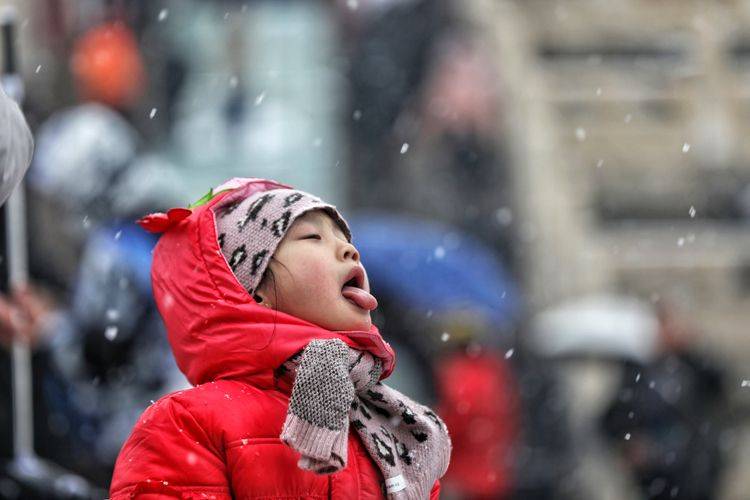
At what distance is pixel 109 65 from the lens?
1055 centimetres

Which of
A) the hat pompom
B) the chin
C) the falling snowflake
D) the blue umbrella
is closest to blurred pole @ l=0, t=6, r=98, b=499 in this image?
the hat pompom

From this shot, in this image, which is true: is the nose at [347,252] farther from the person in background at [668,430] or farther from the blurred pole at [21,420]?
the person in background at [668,430]

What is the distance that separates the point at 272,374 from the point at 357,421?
0.61 feet

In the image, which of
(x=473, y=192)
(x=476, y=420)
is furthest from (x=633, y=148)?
(x=476, y=420)

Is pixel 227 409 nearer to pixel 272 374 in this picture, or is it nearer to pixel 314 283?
pixel 272 374

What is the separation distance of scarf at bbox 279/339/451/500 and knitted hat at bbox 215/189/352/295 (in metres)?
0.22

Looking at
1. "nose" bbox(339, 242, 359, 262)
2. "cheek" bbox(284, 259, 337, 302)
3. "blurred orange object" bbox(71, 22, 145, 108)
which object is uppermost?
"nose" bbox(339, 242, 359, 262)

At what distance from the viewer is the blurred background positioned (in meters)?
7.19

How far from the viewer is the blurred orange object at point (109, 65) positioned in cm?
1031

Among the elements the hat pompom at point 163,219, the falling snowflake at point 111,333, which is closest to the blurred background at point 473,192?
the falling snowflake at point 111,333

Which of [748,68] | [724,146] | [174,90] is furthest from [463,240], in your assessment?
[748,68]

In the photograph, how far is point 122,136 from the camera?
7980 mm

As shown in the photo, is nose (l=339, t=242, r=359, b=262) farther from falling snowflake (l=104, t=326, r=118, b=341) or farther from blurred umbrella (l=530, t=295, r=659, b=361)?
blurred umbrella (l=530, t=295, r=659, b=361)

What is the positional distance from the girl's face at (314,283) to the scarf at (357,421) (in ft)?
0.32
